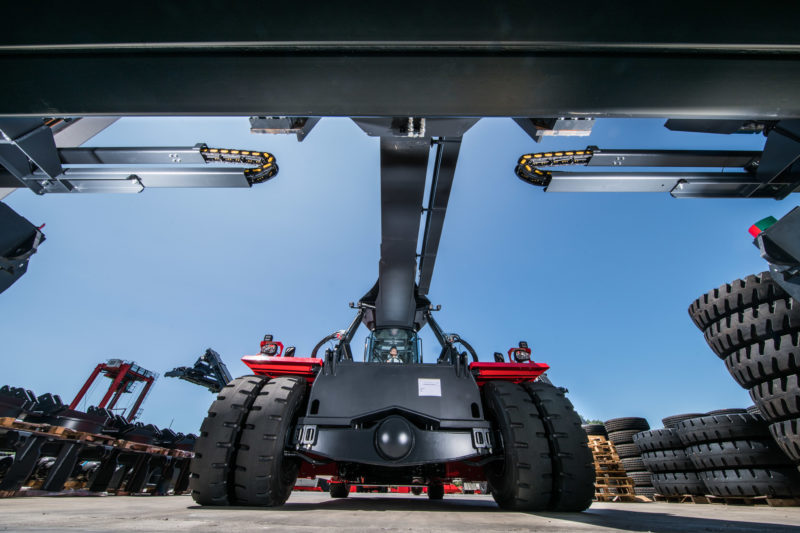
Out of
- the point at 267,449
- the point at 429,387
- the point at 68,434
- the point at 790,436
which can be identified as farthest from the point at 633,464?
the point at 68,434

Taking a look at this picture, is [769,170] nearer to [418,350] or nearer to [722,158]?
[722,158]

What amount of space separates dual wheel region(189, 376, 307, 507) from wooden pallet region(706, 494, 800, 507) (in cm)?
567

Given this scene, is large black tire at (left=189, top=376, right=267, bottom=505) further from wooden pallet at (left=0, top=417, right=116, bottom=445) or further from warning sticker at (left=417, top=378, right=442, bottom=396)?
wooden pallet at (left=0, top=417, right=116, bottom=445)

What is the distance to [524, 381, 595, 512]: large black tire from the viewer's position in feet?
8.03

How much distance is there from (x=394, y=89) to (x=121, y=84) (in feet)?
2.37

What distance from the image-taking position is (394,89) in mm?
891

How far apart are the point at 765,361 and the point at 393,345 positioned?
13.8ft

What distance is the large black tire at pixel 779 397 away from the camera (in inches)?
133

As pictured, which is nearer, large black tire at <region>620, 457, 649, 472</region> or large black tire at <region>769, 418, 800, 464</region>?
large black tire at <region>769, 418, 800, 464</region>

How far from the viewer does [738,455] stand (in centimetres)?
440

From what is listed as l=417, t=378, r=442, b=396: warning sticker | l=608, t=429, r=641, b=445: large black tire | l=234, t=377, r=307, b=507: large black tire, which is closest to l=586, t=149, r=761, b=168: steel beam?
l=417, t=378, r=442, b=396: warning sticker

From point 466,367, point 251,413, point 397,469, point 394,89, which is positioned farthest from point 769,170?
point 251,413

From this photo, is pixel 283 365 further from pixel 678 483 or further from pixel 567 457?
pixel 678 483

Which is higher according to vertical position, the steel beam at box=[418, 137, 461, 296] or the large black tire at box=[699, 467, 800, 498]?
the steel beam at box=[418, 137, 461, 296]
